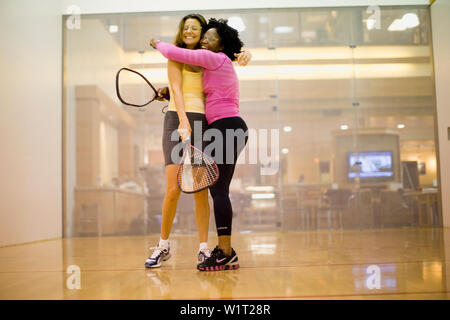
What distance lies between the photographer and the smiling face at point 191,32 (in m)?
2.21

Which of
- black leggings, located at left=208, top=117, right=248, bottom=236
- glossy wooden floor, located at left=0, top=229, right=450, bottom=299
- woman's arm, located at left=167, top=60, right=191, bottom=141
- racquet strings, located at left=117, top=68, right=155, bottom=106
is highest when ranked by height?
racquet strings, located at left=117, top=68, right=155, bottom=106

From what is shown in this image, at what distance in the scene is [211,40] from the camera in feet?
7.16

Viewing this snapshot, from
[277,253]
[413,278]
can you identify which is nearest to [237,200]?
[277,253]

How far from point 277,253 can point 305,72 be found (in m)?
3.12

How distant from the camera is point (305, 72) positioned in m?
5.40

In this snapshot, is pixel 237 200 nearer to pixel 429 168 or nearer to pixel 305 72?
pixel 305 72

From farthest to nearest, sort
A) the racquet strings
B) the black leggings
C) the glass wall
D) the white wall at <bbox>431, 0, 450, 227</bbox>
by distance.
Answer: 1. the racquet strings
2. the glass wall
3. the white wall at <bbox>431, 0, 450, 227</bbox>
4. the black leggings

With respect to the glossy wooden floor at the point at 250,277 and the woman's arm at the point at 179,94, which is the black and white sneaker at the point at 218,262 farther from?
the woman's arm at the point at 179,94

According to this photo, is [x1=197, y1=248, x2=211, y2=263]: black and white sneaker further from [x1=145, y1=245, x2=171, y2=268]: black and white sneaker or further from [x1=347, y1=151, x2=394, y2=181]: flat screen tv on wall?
[x1=347, y1=151, x2=394, y2=181]: flat screen tv on wall

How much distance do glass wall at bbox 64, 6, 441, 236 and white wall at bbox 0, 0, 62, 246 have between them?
1.03 ft

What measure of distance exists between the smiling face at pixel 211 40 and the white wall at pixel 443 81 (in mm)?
3669

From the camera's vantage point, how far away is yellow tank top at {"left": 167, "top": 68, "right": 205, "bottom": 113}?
7.20 feet

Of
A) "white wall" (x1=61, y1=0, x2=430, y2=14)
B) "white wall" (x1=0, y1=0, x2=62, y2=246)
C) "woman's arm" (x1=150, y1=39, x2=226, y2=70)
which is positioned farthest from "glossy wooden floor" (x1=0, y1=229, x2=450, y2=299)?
"white wall" (x1=61, y1=0, x2=430, y2=14)
